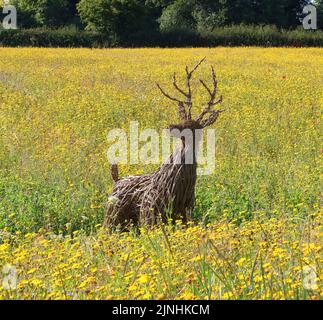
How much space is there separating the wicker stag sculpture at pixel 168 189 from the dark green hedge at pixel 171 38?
35.4 m

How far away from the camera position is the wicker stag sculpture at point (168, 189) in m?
5.78

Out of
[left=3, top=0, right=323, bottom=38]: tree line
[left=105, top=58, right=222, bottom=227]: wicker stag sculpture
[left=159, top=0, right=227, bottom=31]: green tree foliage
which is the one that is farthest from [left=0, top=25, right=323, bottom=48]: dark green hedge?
[left=105, top=58, right=222, bottom=227]: wicker stag sculpture

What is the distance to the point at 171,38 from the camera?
141 feet

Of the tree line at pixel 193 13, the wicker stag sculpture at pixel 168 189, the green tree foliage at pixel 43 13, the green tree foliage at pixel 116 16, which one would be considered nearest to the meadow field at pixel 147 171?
the wicker stag sculpture at pixel 168 189

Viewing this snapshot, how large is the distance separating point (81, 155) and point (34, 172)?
2.59 feet

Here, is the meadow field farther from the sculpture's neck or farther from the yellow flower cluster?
the sculpture's neck

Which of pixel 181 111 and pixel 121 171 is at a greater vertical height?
pixel 181 111

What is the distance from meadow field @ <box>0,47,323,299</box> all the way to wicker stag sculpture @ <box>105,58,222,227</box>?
174 mm

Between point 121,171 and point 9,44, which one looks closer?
point 121,171

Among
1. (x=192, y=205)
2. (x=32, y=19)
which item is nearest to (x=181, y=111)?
(x=192, y=205)

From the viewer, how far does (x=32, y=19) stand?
181 ft

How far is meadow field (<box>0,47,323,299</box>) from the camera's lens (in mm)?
3682

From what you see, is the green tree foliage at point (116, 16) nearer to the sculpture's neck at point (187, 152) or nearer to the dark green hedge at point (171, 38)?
the dark green hedge at point (171, 38)

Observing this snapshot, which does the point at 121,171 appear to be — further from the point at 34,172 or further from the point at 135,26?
the point at 135,26
